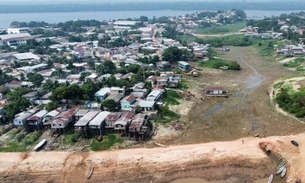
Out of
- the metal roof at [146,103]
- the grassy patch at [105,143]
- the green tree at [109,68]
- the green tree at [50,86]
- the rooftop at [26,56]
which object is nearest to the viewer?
the grassy patch at [105,143]

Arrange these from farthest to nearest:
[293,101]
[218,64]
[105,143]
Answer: [218,64] → [293,101] → [105,143]

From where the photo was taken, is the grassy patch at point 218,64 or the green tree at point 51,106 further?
the grassy patch at point 218,64

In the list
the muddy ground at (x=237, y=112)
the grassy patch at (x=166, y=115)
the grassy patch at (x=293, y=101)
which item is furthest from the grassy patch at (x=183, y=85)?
the grassy patch at (x=293, y=101)

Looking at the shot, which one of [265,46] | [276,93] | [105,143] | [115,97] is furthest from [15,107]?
[265,46]

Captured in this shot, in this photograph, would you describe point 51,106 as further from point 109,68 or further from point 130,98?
point 109,68

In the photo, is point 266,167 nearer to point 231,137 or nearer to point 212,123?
Result: point 231,137

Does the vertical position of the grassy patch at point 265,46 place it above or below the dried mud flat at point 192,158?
above

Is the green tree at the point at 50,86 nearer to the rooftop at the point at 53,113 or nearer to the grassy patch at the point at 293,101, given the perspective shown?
the rooftop at the point at 53,113

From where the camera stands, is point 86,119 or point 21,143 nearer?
point 21,143
